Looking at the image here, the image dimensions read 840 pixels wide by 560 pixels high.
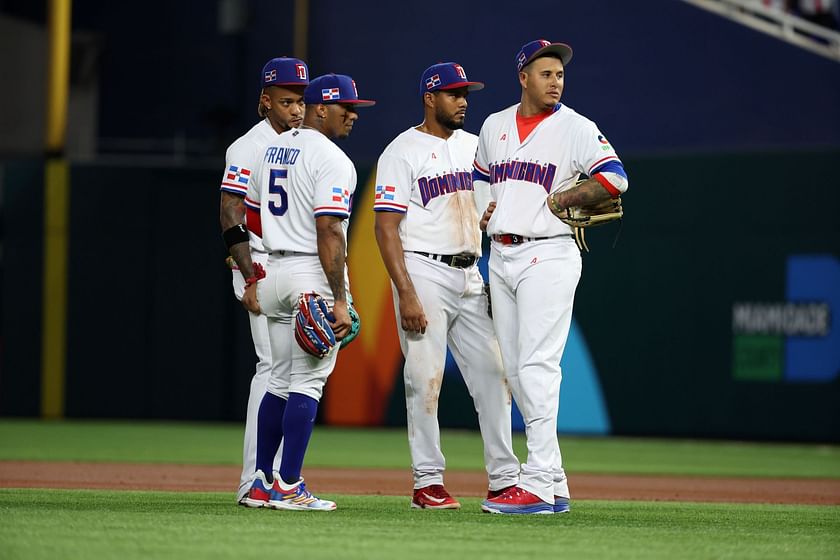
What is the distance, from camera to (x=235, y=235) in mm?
7383

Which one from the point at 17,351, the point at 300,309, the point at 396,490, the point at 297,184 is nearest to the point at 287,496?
the point at 300,309

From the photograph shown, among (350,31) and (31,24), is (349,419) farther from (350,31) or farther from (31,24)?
(31,24)

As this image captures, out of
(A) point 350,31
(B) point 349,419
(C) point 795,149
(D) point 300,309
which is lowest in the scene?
(B) point 349,419

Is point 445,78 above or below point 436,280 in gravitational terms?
above

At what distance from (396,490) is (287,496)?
2.15 meters

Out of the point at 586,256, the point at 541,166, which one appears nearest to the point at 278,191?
the point at 541,166

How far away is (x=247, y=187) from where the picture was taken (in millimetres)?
7453

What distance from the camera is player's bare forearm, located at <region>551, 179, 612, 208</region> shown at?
6.74 metres

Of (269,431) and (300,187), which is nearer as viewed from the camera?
(300,187)

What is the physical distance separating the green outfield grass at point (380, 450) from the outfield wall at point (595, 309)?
0.44 meters

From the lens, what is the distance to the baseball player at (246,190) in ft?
24.2

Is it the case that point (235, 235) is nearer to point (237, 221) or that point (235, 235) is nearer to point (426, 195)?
point (237, 221)

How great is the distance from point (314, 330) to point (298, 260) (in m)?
0.42

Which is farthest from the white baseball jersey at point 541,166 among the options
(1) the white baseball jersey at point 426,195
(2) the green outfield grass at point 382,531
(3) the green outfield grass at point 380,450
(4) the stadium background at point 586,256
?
(4) the stadium background at point 586,256
